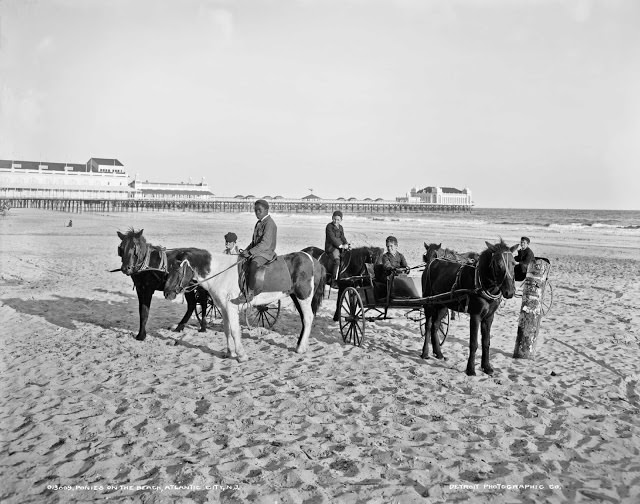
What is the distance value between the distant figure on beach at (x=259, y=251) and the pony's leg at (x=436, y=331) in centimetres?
293

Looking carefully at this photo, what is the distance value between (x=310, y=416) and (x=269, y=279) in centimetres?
294

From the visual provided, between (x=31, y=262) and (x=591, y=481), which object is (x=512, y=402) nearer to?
(x=591, y=481)

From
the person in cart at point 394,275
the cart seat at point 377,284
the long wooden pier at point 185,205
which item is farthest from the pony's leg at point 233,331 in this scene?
the long wooden pier at point 185,205

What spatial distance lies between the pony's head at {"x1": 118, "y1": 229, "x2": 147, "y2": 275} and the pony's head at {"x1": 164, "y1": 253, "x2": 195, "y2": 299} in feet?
3.18

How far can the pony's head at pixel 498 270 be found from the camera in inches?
282

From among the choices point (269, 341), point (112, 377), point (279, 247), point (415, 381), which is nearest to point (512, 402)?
point (415, 381)

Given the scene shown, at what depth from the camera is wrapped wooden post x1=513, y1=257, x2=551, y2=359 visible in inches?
332

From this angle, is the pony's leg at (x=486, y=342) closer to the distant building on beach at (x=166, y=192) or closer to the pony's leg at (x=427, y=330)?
the pony's leg at (x=427, y=330)

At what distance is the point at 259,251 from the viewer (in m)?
8.16

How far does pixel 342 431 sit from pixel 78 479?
2594 millimetres

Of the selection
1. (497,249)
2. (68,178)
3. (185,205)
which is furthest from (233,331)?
(68,178)

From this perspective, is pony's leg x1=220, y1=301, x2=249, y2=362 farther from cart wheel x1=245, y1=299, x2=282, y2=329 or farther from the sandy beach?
cart wheel x1=245, y1=299, x2=282, y2=329

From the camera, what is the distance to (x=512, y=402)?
6.48 metres

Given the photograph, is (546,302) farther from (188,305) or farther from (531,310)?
(188,305)
